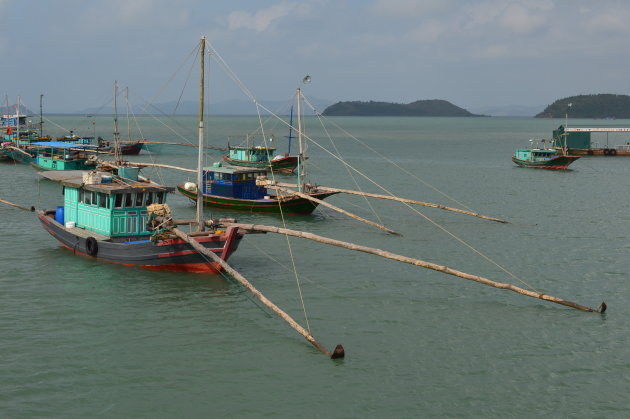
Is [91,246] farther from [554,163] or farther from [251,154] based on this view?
[554,163]

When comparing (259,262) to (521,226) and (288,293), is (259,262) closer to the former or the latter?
(288,293)

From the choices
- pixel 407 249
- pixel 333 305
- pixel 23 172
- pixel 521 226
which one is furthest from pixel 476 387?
pixel 23 172

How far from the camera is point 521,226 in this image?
143 feet

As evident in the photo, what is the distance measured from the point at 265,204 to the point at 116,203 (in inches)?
712

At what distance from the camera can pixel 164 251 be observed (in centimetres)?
2850

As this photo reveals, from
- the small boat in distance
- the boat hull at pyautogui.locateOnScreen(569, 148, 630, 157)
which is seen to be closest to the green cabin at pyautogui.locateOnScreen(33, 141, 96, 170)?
the small boat in distance

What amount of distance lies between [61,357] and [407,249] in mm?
20235

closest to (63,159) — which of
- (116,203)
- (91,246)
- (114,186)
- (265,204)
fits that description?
(265,204)

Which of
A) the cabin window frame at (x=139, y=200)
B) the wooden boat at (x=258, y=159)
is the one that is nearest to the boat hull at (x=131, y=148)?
the wooden boat at (x=258, y=159)

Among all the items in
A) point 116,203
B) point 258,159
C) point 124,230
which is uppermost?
point 258,159

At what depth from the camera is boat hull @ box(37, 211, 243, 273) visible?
27609 millimetres

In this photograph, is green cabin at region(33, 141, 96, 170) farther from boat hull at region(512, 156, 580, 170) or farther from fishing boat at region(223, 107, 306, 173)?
boat hull at region(512, 156, 580, 170)

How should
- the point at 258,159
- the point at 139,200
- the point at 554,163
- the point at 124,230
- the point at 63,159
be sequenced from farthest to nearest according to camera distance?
the point at 554,163 < the point at 258,159 < the point at 63,159 < the point at 124,230 < the point at 139,200

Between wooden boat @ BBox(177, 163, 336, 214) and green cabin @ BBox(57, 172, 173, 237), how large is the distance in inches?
629
